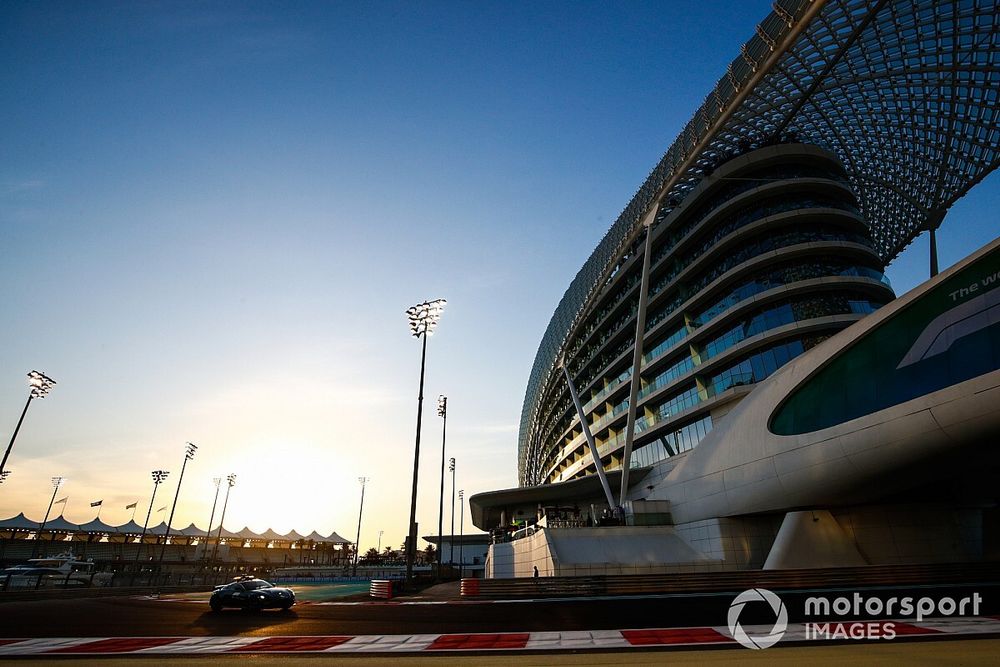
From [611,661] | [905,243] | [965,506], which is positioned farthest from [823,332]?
[611,661]

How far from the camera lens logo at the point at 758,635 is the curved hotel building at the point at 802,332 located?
26.0ft

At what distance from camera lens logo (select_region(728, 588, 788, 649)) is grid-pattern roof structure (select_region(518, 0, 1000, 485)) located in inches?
969

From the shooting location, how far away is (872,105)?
40344 millimetres

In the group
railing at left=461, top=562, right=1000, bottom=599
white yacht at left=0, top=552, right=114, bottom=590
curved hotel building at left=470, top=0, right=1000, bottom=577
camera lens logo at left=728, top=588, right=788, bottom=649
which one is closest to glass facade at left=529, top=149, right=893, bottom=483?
curved hotel building at left=470, top=0, right=1000, bottom=577

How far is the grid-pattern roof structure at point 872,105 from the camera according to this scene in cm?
3008

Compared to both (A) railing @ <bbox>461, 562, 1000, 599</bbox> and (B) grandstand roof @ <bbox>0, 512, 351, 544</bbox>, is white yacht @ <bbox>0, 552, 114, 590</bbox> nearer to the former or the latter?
(A) railing @ <bbox>461, 562, 1000, 599</bbox>

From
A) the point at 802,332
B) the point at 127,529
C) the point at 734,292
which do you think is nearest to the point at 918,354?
the point at 802,332

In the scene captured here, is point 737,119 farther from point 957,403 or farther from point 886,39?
point 957,403

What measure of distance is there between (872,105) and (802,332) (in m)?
21.3

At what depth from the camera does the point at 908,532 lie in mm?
24062

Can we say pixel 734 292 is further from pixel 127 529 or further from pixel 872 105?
pixel 127 529

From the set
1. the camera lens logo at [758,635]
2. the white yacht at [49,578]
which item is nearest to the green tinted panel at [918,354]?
the camera lens logo at [758,635]

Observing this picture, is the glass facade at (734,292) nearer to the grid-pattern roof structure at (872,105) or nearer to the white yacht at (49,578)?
the grid-pattern roof structure at (872,105)

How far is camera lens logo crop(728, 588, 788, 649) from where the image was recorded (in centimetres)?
921
